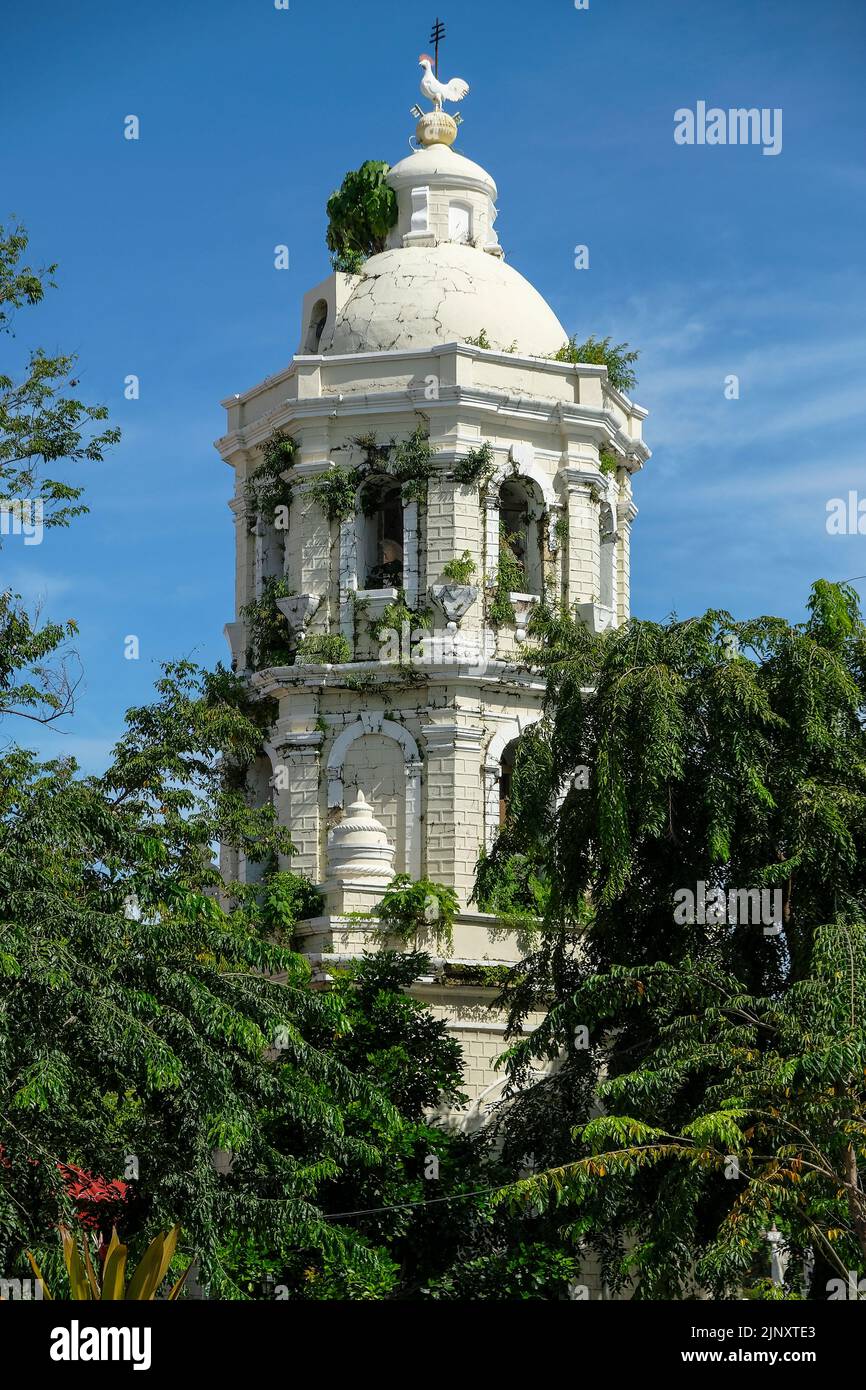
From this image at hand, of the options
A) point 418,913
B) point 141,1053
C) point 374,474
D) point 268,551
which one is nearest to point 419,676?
point 374,474

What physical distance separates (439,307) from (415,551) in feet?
14.4

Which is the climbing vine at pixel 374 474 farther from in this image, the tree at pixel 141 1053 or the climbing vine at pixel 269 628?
the tree at pixel 141 1053

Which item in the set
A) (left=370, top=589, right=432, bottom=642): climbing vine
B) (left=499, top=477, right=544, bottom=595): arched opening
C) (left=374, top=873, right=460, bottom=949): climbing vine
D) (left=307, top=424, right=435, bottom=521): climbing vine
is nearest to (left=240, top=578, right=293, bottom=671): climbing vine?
(left=307, top=424, right=435, bottom=521): climbing vine

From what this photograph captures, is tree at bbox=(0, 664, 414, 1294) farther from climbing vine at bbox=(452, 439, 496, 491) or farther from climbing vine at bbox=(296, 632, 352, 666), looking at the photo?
climbing vine at bbox=(452, 439, 496, 491)

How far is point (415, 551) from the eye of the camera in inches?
1409

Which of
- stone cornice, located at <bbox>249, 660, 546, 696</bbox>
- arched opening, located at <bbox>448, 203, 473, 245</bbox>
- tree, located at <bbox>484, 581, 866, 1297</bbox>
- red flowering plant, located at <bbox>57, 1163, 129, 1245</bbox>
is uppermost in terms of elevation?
arched opening, located at <bbox>448, 203, 473, 245</bbox>

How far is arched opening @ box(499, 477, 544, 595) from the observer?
3656cm

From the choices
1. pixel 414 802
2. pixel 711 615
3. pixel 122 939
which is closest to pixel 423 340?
pixel 414 802

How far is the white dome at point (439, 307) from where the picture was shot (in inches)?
1460

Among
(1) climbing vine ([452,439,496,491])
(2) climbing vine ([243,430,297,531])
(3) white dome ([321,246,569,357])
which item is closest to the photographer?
(1) climbing vine ([452,439,496,491])

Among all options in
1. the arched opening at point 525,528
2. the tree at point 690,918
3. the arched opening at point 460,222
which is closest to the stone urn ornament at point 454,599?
the arched opening at point 525,528

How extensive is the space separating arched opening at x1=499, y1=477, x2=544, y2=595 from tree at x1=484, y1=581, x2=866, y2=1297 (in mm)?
6917

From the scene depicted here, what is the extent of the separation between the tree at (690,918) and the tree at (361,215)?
475 inches

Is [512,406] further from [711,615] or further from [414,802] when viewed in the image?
[711,615]
